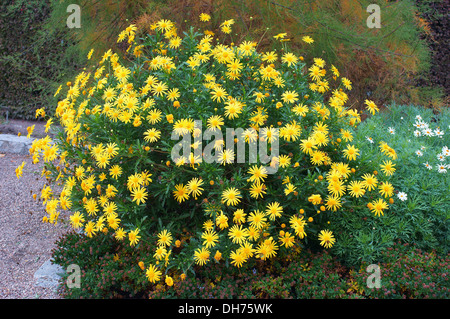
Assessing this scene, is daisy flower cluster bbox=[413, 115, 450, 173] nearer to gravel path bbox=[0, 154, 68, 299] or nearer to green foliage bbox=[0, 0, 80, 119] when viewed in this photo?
gravel path bbox=[0, 154, 68, 299]

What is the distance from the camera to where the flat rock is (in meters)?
2.57

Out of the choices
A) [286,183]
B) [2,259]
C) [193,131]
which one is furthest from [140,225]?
[2,259]

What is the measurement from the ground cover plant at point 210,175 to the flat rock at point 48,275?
14cm

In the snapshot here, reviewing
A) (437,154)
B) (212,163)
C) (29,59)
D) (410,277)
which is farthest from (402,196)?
(29,59)

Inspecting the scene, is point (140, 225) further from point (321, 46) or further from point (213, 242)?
point (321, 46)

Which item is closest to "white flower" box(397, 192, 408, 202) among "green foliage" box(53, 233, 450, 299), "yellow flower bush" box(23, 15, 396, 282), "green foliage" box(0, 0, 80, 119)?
"yellow flower bush" box(23, 15, 396, 282)

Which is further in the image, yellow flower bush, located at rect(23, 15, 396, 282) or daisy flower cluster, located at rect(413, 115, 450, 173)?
daisy flower cluster, located at rect(413, 115, 450, 173)

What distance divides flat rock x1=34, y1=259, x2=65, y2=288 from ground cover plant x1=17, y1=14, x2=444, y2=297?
0.14 metres

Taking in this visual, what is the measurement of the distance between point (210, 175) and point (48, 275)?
1.40m

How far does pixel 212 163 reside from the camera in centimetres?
216

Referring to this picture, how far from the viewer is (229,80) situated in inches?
99.3

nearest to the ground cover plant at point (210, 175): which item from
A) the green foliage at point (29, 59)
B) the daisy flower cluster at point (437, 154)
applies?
the daisy flower cluster at point (437, 154)

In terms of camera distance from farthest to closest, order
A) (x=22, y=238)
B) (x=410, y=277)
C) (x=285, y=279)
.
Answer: (x=22, y=238)
(x=285, y=279)
(x=410, y=277)

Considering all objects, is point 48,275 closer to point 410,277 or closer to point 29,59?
point 410,277
